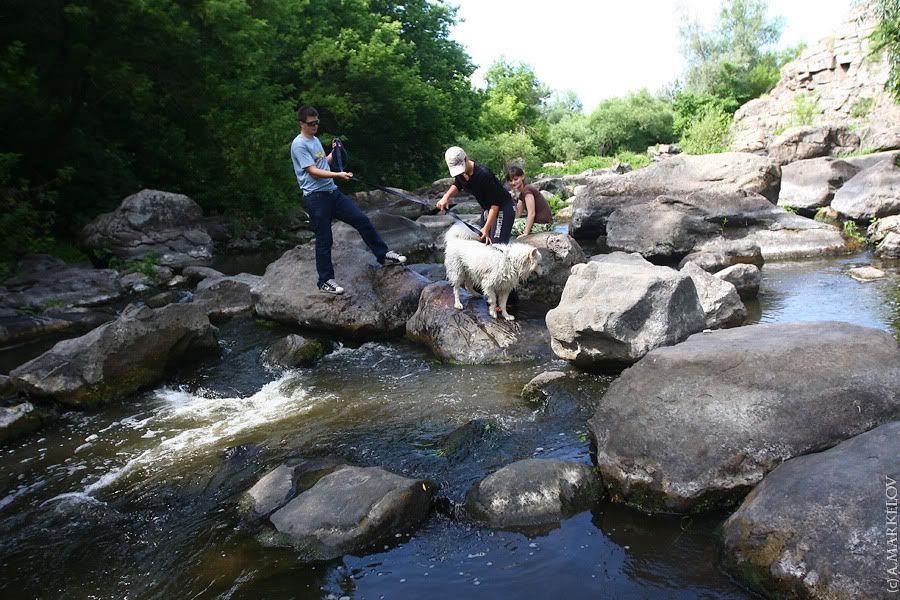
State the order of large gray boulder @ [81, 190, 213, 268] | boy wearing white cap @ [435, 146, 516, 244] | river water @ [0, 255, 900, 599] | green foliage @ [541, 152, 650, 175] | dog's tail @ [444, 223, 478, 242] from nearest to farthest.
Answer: river water @ [0, 255, 900, 599]
boy wearing white cap @ [435, 146, 516, 244]
dog's tail @ [444, 223, 478, 242]
large gray boulder @ [81, 190, 213, 268]
green foliage @ [541, 152, 650, 175]

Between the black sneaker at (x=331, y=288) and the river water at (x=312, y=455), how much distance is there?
0.99 metres

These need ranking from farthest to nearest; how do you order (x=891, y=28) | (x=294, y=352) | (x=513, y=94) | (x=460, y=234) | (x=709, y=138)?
(x=513, y=94), (x=709, y=138), (x=891, y=28), (x=460, y=234), (x=294, y=352)

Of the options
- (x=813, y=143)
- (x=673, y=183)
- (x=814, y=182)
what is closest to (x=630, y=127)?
(x=813, y=143)

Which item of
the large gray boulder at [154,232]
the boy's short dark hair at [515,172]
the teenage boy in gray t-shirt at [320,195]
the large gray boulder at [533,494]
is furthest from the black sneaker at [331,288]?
the large gray boulder at [154,232]

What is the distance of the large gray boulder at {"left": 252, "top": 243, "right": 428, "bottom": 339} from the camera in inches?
375

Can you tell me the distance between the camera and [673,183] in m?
16.6

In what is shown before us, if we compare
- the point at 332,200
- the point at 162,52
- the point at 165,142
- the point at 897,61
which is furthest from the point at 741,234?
the point at 165,142

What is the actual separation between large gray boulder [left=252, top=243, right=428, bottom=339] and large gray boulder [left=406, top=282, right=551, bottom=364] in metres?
0.60

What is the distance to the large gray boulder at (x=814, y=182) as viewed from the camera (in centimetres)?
1786

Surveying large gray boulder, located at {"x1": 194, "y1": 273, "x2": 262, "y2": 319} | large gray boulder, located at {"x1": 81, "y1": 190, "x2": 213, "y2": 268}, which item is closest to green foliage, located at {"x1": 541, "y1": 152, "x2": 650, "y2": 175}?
large gray boulder, located at {"x1": 81, "y1": 190, "x2": 213, "y2": 268}

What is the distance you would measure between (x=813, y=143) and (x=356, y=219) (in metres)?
24.7

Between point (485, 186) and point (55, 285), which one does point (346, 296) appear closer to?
point (485, 186)

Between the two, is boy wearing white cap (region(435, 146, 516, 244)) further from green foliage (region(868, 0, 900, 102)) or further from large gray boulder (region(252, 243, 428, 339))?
green foliage (region(868, 0, 900, 102))

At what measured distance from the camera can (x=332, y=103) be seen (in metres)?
28.1
